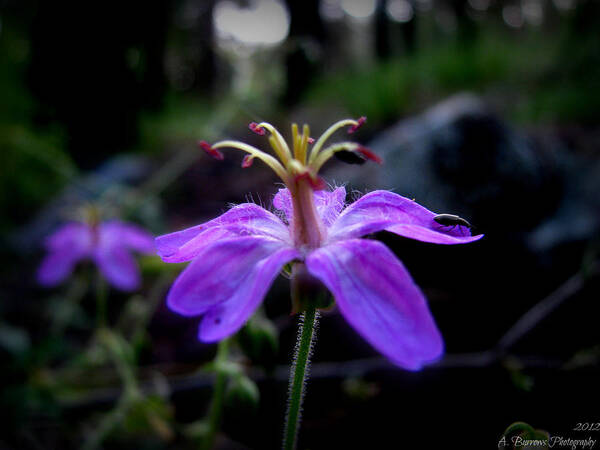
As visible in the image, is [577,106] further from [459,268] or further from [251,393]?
[251,393]

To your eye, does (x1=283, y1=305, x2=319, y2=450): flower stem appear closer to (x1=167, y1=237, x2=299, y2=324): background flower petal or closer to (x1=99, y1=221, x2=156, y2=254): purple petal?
(x1=167, y1=237, x2=299, y2=324): background flower petal

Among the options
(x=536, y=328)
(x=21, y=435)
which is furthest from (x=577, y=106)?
(x=21, y=435)

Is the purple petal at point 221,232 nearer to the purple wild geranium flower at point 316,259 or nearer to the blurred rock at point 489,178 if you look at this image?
the purple wild geranium flower at point 316,259

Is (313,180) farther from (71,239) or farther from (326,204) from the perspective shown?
(71,239)

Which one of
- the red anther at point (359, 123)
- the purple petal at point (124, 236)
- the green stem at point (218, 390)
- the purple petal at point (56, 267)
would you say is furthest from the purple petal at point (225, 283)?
the purple petal at point (56, 267)

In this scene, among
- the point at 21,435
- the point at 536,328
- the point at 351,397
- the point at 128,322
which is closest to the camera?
the point at 351,397

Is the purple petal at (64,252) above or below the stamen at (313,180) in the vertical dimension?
below

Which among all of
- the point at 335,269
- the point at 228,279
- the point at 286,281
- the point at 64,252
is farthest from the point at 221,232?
the point at 64,252

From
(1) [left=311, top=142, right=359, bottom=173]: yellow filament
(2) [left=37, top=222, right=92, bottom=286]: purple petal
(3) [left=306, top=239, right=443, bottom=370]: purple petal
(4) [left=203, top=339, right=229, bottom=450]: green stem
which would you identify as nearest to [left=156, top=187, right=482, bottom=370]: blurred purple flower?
(3) [left=306, top=239, right=443, bottom=370]: purple petal

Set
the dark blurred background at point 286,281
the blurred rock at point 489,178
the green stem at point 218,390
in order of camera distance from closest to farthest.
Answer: the green stem at point 218,390, the dark blurred background at point 286,281, the blurred rock at point 489,178
